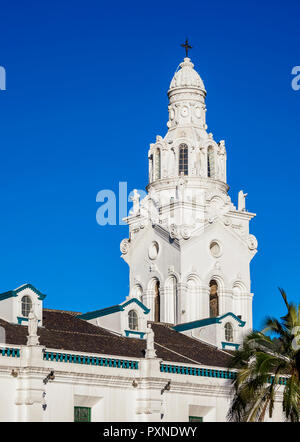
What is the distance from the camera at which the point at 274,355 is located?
5438cm

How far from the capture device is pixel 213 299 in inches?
3068

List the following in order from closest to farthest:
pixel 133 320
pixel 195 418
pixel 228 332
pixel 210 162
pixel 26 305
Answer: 1. pixel 195 418
2. pixel 26 305
3. pixel 133 320
4. pixel 228 332
5. pixel 210 162

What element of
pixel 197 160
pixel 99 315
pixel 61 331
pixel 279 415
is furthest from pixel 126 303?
pixel 197 160

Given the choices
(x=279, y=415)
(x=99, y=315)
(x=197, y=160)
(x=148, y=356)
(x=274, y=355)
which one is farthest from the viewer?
(x=197, y=160)

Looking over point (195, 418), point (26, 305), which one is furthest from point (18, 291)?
point (195, 418)

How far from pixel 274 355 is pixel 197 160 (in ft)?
88.7

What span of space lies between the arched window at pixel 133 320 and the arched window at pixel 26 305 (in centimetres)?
661

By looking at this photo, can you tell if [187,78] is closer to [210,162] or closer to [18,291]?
[210,162]

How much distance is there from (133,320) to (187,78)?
22.4m

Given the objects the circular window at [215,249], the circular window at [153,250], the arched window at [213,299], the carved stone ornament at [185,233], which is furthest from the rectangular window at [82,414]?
the circular window at [215,249]

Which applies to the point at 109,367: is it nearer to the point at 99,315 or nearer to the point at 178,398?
the point at 178,398

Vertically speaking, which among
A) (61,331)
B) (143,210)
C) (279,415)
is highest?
(143,210)

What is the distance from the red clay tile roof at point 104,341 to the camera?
192 ft

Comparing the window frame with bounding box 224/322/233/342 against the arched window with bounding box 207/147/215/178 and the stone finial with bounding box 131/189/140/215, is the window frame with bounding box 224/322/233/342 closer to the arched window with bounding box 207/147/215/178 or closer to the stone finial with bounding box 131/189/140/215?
the stone finial with bounding box 131/189/140/215
